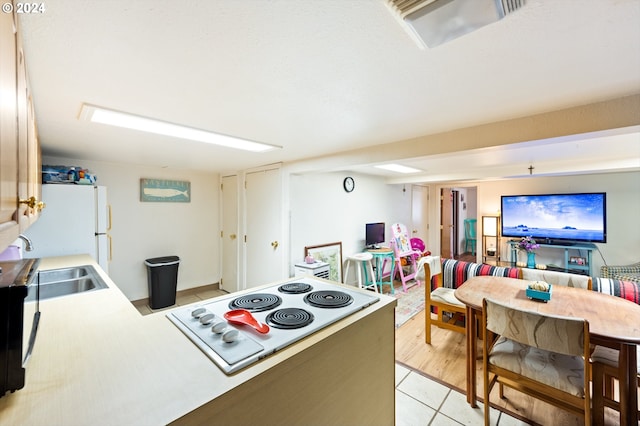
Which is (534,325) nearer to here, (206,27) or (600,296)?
(600,296)

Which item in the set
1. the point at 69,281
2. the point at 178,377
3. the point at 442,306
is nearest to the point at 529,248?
the point at 442,306

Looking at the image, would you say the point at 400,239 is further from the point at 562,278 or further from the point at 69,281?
the point at 69,281

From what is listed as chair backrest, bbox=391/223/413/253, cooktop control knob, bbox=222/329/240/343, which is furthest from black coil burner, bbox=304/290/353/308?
chair backrest, bbox=391/223/413/253

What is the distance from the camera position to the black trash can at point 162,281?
3.58m

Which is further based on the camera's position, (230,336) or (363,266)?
(363,266)

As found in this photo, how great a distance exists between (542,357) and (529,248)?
13.8 ft

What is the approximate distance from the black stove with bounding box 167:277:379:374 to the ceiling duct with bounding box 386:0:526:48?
1.15 metres

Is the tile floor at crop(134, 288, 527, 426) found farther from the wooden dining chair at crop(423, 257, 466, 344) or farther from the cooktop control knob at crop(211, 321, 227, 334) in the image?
the cooktop control knob at crop(211, 321, 227, 334)

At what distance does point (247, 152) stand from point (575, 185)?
5.92 m

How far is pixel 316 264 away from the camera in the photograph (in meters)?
3.57

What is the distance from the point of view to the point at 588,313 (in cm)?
177

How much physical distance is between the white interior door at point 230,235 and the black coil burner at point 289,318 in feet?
10.7

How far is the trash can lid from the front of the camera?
3.65m

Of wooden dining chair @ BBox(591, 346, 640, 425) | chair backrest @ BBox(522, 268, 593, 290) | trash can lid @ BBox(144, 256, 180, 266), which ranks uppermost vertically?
chair backrest @ BBox(522, 268, 593, 290)
